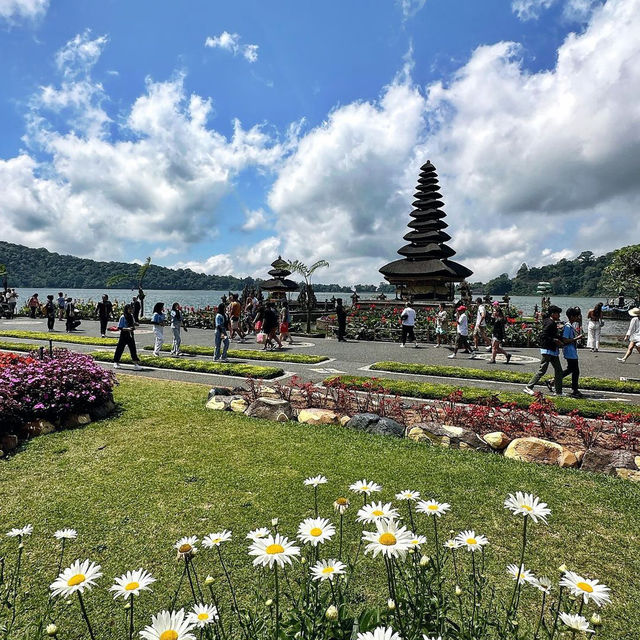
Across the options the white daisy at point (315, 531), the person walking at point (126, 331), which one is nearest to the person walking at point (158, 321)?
the person walking at point (126, 331)

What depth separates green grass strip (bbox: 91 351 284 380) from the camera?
38.7ft

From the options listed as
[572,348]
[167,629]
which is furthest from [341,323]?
[167,629]

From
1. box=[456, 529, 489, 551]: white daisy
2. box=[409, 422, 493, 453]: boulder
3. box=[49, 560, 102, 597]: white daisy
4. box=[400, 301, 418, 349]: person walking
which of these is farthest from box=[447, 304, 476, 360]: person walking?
box=[49, 560, 102, 597]: white daisy

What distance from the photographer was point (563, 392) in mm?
10289

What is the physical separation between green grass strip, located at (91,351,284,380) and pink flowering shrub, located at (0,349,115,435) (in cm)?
410

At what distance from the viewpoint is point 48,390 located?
7184 mm

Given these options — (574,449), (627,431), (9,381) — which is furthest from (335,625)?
(9,381)

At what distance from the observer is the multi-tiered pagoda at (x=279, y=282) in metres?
39.0

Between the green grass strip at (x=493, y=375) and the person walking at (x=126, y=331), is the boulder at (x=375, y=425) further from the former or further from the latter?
the person walking at (x=126, y=331)

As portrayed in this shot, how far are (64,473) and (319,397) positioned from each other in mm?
4563

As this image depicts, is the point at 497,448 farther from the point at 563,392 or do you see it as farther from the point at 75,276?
the point at 75,276

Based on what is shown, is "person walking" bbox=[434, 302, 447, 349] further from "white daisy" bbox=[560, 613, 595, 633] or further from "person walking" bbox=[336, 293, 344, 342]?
"white daisy" bbox=[560, 613, 595, 633]

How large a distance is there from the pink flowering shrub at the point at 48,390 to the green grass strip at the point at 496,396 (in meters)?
5.30

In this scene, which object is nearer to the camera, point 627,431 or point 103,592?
point 103,592
